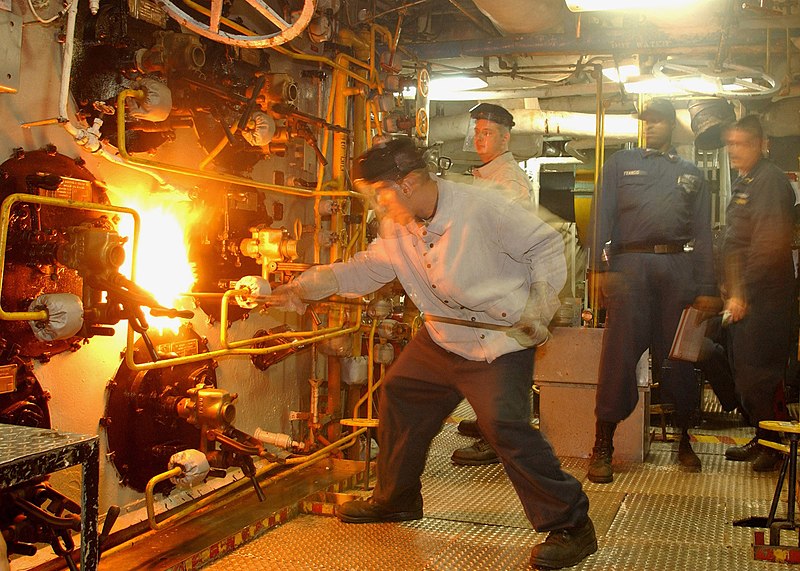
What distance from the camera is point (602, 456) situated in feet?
14.9

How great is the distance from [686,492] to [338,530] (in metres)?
2.01

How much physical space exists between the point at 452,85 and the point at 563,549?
4887mm

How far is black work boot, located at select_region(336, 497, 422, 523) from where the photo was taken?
3.58 metres

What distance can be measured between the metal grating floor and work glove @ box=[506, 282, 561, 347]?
37.2 inches

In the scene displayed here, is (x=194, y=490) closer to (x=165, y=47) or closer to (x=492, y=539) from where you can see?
(x=492, y=539)

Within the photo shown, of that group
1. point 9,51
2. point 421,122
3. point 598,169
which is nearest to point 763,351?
point 598,169

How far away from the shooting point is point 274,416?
4.68 metres

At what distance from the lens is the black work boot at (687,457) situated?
4.81m

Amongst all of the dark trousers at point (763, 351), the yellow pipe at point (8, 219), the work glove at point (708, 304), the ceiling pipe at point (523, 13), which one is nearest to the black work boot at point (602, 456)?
the work glove at point (708, 304)

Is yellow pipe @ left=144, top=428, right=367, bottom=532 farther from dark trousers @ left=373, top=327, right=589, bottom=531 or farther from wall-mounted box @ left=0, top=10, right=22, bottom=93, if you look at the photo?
wall-mounted box @ left=0, top=10, right=22, bottom=93

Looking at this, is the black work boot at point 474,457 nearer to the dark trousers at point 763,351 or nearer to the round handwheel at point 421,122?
the dark trousers at point 763,351

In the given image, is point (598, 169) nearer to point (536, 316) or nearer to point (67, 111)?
point (536, 316)

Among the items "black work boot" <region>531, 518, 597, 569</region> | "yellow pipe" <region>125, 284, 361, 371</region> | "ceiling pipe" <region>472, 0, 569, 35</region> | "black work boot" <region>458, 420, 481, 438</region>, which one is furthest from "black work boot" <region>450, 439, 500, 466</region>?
"ceiling pipe" <region>472, 0, 569, 35</region>

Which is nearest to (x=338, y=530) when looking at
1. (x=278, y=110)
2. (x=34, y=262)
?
(x=34, y=262)
